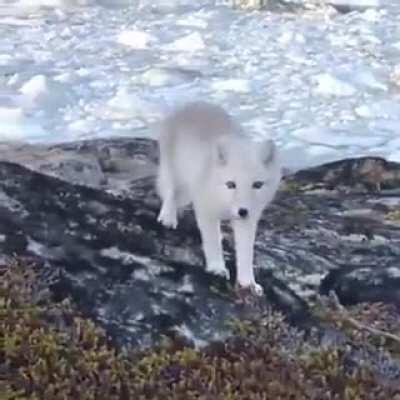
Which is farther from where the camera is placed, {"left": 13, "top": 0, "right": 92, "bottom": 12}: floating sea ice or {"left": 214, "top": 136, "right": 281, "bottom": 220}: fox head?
{"left": 13, "top": 0, "right": 92, "bottom": 12}: floating sea ice

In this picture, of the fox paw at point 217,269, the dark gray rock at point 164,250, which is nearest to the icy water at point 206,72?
the dark gray rock at point 164,250

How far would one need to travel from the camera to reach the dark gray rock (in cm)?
158

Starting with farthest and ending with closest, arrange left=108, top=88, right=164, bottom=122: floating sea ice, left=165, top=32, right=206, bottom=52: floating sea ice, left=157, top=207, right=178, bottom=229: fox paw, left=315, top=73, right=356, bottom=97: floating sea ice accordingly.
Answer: left=165, top=32, right=206, bottom=52: floating sea ice → left=315, top=73, right=356, bottom=97: floating sea ice → left=108, top=88, right=164, bottom=122: floating sea ice → left=157, top=207, right=178, bottom=229: fox paw

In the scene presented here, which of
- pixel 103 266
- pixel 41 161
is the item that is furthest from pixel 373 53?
pixel 103 266

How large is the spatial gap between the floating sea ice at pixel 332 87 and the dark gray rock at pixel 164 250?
465mm

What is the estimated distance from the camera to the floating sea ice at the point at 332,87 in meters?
2.43

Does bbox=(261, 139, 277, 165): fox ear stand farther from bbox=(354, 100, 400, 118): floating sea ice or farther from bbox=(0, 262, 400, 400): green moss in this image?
bbox=(354, 100, 400, 118): floating sea ice

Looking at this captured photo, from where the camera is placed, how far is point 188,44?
263 centimetres

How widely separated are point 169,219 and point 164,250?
0.24 feet

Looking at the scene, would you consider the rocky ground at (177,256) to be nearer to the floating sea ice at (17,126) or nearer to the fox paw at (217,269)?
the fox paw at (217,269)

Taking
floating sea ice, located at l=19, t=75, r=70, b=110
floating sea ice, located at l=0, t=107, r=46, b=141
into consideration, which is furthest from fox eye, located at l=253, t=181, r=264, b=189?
floating sea ice, located at l=19, t=75, r=70, b=110

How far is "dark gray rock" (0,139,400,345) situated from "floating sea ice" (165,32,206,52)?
2.21ft

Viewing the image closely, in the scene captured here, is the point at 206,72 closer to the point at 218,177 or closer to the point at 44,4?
the point at 44,4

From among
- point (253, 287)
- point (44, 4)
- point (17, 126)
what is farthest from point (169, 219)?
point (44, 4)
